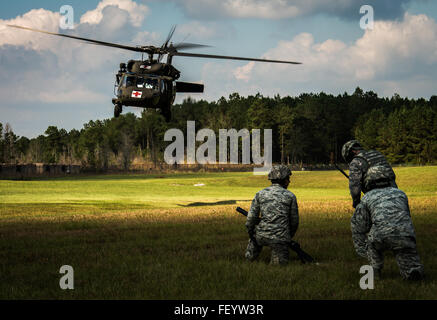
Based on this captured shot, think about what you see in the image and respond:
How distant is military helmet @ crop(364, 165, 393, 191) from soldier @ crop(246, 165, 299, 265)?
70.2 inches

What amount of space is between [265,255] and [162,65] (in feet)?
41.6

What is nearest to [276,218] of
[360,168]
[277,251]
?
[277,251]

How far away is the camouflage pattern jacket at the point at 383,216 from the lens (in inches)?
339

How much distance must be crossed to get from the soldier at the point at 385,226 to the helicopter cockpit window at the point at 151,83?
45.2 ft

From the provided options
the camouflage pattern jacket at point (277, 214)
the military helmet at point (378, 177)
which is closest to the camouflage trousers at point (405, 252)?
the military helmet at point (378, 177)

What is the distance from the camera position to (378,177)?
9.29 m

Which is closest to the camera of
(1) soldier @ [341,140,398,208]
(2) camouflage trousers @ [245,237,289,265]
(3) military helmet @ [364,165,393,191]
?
(3) military helmet @ [364,165,393,191]

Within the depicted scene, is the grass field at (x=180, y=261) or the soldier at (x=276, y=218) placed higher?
the soldier at (x=276, y=218)

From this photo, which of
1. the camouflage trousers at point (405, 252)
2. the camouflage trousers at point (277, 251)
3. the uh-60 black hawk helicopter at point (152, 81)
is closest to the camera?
the camouflage trousers at point (405, 252)

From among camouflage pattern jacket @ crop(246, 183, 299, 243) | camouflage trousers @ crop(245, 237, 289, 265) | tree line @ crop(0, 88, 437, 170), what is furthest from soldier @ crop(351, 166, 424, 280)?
tree line @ crop(0, 88, 437, 170)

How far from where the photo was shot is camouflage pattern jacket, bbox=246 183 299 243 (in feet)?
34.2

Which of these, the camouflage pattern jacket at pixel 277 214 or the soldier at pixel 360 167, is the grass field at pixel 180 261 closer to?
the camouflage pattern jacket at pixel 277 214

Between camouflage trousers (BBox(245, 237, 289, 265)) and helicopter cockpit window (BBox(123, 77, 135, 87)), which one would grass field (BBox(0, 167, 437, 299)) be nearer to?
camouflage trousers (BBox(245, 237, 289, 265))

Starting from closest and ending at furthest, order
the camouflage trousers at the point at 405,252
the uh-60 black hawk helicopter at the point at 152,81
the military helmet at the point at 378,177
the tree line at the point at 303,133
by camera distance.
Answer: the camouflage trousers at the point at 405,252
the military helmet at the point at 378,177
the uh-60 black hawk helicopter at the point at 152,81
the tree line at the point at 303,133
